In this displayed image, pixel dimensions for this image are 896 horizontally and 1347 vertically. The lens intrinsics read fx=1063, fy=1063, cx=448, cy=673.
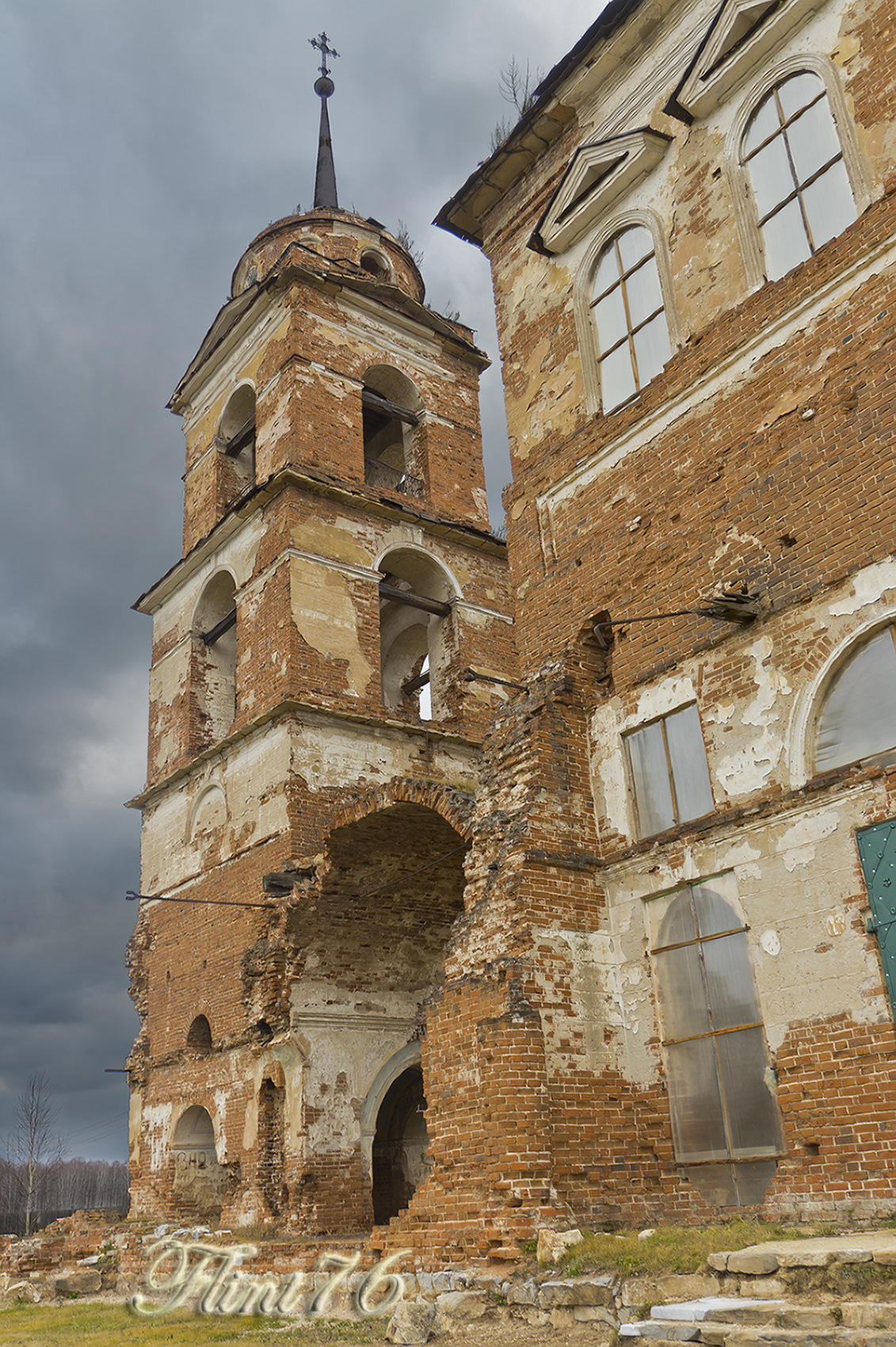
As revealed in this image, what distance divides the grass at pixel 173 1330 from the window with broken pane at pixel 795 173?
907 cm

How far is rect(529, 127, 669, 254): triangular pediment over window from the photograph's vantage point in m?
10.5

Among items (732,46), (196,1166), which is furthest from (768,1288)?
(196,1166)

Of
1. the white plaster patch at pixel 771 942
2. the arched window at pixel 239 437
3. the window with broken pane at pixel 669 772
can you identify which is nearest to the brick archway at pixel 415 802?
the window with broken pane at pixel 669 772

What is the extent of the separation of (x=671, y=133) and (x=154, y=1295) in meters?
14.0

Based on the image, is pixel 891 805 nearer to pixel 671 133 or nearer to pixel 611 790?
pixel 611 790

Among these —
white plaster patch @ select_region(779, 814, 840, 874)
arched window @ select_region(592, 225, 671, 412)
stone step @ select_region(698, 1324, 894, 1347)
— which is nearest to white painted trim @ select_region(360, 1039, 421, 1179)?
white plaster patch @ select_region(779, 814, 840, 874)

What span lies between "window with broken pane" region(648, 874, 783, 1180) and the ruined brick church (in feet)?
0.09

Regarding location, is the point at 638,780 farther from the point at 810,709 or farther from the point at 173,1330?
the point at 173,1330

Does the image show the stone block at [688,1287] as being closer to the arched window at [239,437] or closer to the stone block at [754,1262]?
the stone block at [754,1262]

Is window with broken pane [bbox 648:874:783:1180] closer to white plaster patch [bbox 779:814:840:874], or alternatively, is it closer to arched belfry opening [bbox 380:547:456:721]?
white plaster patch [bbox 779:814:840:874]

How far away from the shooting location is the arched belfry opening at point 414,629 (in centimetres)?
1922

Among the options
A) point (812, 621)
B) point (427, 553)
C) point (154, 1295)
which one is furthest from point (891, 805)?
point (427, 553)

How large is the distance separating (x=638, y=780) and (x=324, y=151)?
79.3 feet

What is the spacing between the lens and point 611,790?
9.25 m
